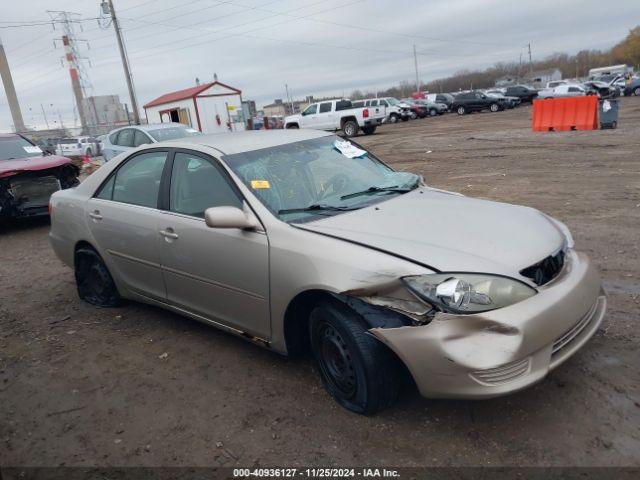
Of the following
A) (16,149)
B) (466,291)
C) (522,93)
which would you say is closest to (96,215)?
(466,291)

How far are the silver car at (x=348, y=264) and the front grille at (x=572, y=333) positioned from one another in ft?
0.04

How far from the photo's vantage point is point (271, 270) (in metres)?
3.10

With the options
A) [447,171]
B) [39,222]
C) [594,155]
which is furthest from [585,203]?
[39,222]

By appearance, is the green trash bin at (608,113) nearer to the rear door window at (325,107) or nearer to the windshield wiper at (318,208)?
the rear door window at (325,107)

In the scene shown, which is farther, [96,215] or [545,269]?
[96,215]

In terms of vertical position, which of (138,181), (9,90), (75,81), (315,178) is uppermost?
(9,90)

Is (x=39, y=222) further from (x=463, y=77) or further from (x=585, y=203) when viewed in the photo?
(x=463, y=77)

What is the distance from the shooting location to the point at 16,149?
31.7 ft

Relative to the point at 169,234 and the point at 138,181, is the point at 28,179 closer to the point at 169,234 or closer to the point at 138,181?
the point at 138,181

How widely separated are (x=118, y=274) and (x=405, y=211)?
2612 millimetres

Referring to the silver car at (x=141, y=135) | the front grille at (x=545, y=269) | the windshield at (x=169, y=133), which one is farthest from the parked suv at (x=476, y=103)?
the front grille at (x=545, y=269)

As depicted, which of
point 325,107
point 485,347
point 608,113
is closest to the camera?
point 485,347

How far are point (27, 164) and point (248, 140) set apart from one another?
21.5ft

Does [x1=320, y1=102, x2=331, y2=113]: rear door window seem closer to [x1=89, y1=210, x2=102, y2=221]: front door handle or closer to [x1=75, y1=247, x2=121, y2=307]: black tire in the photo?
[x1=75, y1=247, x2=121, y2=307]: black tire
